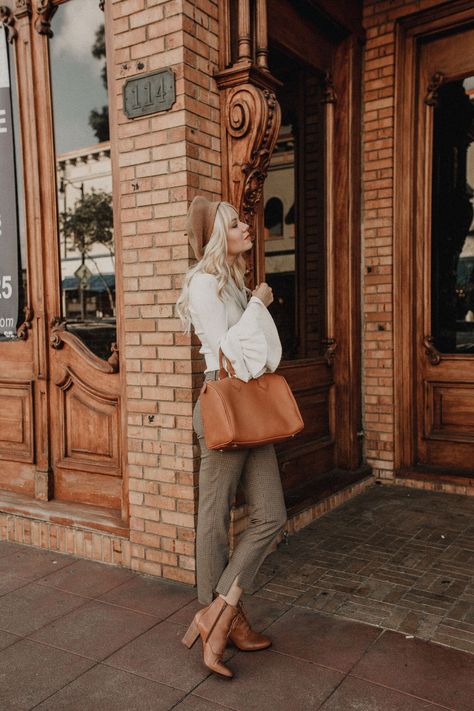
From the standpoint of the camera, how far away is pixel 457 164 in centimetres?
539

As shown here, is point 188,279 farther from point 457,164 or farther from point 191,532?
point 457,164

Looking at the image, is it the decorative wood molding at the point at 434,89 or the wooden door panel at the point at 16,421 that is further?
the decorative wood molding at the point at 434,89

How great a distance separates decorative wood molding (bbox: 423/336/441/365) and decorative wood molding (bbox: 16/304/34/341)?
325 centimetres

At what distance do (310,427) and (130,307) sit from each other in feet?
6.79

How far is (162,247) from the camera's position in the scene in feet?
12.0

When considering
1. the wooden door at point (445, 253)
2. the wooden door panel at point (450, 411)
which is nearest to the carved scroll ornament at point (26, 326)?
the wooden door at point (445, 253)

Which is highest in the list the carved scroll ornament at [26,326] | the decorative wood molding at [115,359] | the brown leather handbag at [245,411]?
the carved scroll ornament at [26,326]

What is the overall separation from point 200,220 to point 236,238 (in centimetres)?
19

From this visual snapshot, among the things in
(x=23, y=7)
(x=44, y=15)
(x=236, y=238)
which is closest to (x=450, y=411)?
(x=236, y=238)

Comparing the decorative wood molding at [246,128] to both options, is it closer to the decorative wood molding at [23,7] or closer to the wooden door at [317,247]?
the wooden door at [317,247]

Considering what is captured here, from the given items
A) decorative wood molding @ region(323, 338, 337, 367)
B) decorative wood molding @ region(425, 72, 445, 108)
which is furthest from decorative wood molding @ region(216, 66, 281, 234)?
decorative wood molding @ region(425, 72, 445, 108)

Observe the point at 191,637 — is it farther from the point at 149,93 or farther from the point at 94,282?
the point at 149,93

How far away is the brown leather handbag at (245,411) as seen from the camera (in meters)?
2.56

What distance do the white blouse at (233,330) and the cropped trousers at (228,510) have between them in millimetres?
205
